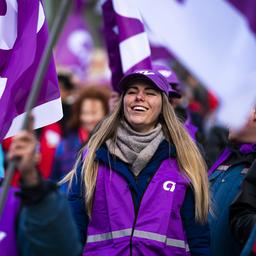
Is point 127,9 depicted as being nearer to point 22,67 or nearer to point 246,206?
point 22,67

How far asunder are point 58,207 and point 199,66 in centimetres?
388

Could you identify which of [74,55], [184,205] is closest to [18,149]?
[184,205]

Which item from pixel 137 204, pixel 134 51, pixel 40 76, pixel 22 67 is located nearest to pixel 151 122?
pixel 137 204

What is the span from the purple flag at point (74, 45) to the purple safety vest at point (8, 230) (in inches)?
405

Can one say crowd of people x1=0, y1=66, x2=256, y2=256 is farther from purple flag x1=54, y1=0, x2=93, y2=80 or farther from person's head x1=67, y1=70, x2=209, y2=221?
purple flag x1=54, y1=0, x2=93, y2=80

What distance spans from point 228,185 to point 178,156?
49 cm

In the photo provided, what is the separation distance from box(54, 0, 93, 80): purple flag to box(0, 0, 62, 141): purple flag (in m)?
8.56

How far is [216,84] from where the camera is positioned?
725 centimetres

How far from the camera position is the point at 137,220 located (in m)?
4.90

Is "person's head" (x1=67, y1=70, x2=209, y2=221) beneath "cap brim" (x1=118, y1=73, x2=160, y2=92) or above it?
beneath

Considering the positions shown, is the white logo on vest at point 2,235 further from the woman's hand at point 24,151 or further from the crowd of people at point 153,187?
the crowd of people at point 153,187

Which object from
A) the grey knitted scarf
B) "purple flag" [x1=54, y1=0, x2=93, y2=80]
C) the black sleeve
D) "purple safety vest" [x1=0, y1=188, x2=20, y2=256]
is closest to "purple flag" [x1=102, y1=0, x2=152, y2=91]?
the grey knitted scarf

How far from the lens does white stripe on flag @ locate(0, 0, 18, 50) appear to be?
212 inches

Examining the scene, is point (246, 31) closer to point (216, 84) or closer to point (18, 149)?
point (216, 84)
